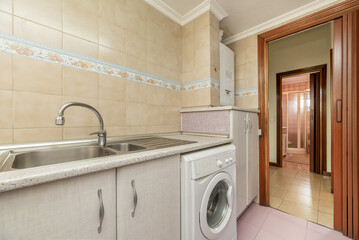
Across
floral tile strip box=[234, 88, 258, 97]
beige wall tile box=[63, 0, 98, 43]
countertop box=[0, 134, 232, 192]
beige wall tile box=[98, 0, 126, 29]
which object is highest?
beige wall tile box=[98, 0, 126, 29]

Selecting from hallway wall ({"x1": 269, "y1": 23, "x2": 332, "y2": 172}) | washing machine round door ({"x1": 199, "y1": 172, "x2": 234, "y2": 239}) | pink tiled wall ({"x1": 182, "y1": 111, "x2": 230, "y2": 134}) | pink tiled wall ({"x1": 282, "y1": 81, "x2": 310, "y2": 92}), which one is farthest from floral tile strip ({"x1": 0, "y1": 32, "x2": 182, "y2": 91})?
pink tiled wall ({"x1": 282, "y1": 81, "x2": 310, "y2": 92})

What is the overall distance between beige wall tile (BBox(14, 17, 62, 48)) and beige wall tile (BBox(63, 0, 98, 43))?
0.09 meters

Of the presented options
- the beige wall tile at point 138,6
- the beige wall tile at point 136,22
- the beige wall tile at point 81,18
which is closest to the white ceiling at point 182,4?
the beige wall tile at point 138,6

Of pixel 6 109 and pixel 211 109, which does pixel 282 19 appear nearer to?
pixel 211 109

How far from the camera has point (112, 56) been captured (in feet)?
4.11

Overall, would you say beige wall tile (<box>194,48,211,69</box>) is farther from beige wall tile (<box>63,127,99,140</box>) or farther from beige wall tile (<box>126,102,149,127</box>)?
beige wall tile (<box>63,127,99,140</box>)

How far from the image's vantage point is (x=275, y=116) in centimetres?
317

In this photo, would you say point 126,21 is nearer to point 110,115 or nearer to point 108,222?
point 110,115

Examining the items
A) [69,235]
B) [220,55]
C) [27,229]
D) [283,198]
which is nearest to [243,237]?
[283,198]

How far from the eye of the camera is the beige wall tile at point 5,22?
0.83 meters

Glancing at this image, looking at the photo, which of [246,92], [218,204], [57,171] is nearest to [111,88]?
[57,171]

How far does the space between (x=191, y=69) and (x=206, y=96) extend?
1.35 ft

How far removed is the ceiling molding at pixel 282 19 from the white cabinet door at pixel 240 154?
4.09 ft

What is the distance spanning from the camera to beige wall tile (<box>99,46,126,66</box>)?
3.93 feet
